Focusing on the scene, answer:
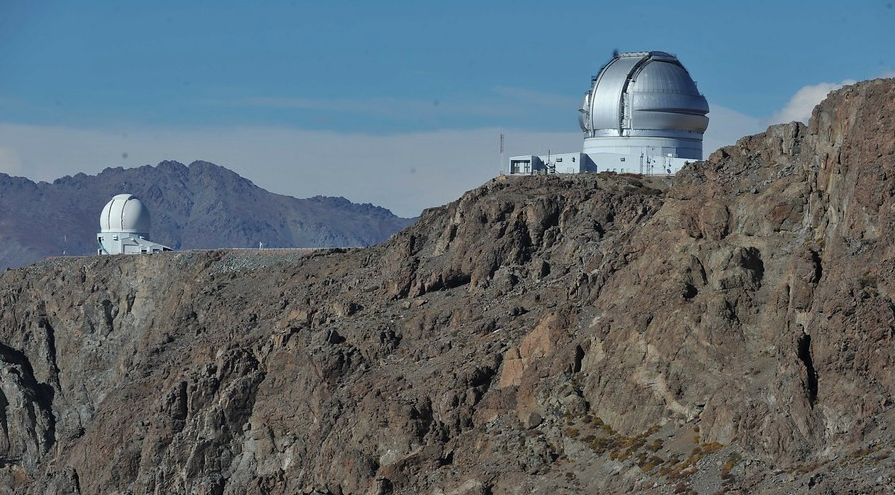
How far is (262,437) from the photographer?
90.1 meters

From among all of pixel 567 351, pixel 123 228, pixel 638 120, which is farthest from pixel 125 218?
pixel 567 351

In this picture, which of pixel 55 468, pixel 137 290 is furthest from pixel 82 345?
pixel 55 468

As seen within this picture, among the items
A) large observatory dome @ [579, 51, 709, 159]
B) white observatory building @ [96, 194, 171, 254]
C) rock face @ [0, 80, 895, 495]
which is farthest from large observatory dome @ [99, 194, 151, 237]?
large observatory dome @ [579, 51, 709, 159]

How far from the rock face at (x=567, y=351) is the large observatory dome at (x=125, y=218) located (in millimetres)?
36840

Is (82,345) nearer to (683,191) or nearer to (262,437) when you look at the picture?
(262,437)

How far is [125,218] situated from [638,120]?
61627 millimetres

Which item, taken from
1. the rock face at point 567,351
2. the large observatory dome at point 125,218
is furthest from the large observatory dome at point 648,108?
the large observatory dome at point 125,218

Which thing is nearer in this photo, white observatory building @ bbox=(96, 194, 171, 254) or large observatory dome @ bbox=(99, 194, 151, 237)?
white observatory building @ bbox=(96, 194, 171, 254)

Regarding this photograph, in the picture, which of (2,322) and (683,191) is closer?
(683,191)

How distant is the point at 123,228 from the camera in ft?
497

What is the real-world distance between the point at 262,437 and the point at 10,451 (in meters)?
39.6

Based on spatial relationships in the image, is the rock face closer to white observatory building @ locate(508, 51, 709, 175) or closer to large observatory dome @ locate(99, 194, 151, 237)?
white observatory building @ locate(508, 51, 709, 175)

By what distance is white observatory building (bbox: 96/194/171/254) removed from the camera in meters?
150

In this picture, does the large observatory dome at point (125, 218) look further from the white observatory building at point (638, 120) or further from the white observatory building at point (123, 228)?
the white observatory building at point (638, 120)
